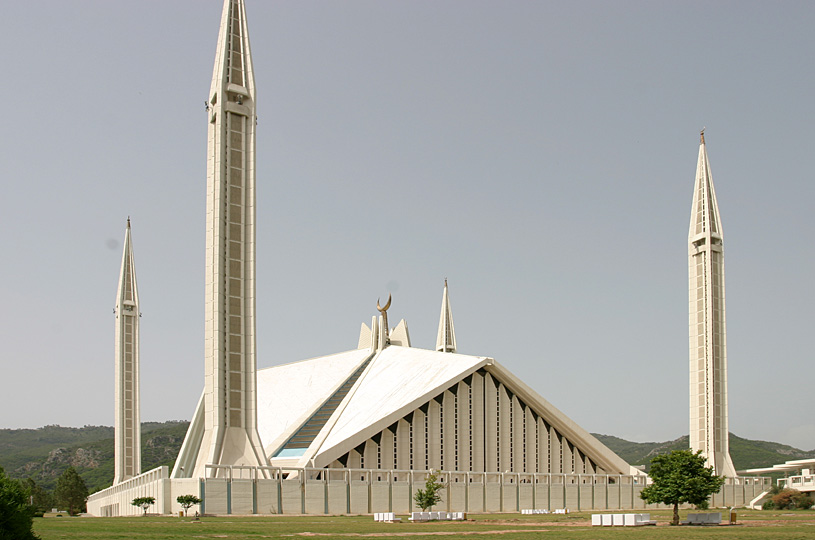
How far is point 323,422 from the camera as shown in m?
45.2

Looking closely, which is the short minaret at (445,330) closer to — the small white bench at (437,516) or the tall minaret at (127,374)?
the tall minaret at (127,374)

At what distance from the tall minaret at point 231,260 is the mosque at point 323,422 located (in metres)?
0.06

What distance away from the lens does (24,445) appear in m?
188

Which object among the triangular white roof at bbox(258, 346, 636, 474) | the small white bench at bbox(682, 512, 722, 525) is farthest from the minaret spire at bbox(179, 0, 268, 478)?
the small white bench at bbox(682, 512, 722, 525)

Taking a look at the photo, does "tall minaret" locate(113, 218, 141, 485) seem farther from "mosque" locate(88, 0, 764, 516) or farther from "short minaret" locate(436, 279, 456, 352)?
"short minaret" locate(436, 279, 456, 352)

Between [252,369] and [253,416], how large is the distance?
187 cm

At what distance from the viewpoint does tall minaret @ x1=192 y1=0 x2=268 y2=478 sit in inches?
1373

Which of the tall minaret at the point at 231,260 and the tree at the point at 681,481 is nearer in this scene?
the tree at the point at 681,481

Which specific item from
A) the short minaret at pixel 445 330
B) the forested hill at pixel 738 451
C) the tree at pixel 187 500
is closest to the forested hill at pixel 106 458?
the forested hill at pixel 738 451

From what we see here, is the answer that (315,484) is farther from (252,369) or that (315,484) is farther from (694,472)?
Answer: (694,472)

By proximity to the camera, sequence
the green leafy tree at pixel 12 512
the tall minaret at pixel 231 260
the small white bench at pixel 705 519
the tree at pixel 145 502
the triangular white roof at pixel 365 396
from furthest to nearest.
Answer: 1. the triangular white roof at pixel 365 396
2. the tall minaret at pixel 231 260
3. the tree at pixel 145 502
4. the small white bench at pixel 705 519
5. the green leafy tree at pixel 12 512

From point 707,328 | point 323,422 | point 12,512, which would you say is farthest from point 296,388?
point 12,512

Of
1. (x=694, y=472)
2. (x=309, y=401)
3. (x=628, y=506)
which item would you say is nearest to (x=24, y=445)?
(x=309, y=401)

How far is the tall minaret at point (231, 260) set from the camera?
3488cm
